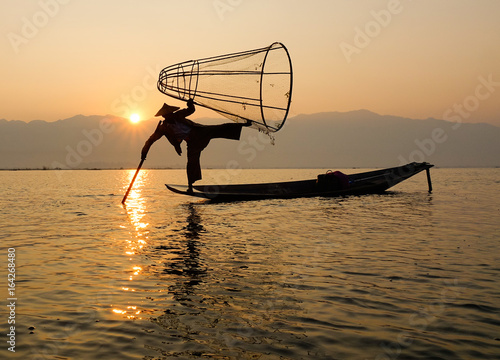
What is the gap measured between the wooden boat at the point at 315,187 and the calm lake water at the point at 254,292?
10382mm

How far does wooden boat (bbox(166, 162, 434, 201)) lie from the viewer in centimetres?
2825

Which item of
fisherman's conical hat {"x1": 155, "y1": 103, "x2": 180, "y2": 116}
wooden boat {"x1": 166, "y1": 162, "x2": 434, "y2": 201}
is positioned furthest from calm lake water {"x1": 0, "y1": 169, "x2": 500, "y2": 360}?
wooden boat {"x1": 166, "y1": 162, "x2": 434, "y2": 201}

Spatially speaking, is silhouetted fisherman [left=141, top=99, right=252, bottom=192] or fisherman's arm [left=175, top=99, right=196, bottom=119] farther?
silhouetted fisherman [left=141, top=99, right=252, bottom=192]

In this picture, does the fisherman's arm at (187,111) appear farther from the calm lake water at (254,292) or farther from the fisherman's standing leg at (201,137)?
the calm lake water at (254,292)

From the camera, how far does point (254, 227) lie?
18.1 meters

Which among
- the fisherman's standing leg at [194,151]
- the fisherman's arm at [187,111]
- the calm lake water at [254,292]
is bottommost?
the calm lake water at [254,292]

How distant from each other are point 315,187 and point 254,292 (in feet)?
81.1

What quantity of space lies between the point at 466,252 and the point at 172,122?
1515 centimetres

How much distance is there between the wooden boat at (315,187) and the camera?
28.2m

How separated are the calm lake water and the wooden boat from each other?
1038 cm

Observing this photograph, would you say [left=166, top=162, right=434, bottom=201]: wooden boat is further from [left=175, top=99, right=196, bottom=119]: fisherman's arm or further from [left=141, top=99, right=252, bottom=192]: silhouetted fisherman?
[left=175, top=99, right=196, bottom=119]: fisherman's arm

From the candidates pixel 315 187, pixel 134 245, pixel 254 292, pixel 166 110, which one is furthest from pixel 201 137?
pixel 254 292

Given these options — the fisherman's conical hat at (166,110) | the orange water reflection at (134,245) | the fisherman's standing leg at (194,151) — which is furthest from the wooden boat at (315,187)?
the fisherman's conical hat at (166,110)

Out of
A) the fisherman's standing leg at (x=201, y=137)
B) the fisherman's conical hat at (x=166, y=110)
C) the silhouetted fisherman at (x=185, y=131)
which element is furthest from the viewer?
the fisherman's conical hat at (x=166, y=110)
